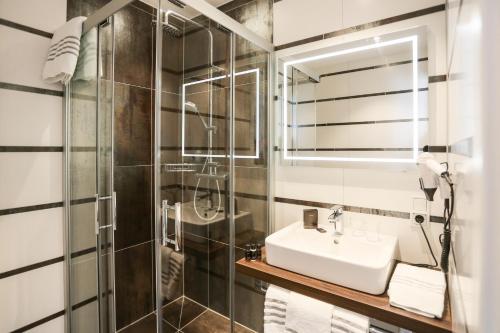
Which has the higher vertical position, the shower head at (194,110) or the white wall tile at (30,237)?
the shower head at (194,110)

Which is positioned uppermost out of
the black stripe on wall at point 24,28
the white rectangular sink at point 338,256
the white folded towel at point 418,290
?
the black stripe on wall at point 24,28

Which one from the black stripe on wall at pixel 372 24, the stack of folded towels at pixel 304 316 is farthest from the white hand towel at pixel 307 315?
the black stripe on wall at pixel 372 24

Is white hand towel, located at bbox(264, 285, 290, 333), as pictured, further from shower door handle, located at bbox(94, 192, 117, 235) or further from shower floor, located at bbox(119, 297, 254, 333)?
shower door handle, located at bbox(94, 192, 117, 235)

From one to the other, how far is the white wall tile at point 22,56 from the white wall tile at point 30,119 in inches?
3.2

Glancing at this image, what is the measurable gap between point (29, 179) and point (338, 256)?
6.08 ft

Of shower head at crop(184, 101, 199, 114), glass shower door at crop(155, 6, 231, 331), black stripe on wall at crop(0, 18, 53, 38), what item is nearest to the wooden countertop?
glass shower door at crop(155, 6, 231, 331)

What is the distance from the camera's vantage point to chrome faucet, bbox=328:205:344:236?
1.60m

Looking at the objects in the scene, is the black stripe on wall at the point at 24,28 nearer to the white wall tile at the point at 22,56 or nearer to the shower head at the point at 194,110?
the white wall tile at the point at 22,56

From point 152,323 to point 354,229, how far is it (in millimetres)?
1424

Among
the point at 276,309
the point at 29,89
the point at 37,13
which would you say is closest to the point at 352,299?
the point at 276,309

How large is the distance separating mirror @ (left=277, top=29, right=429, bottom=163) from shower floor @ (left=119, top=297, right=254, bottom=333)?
4.13 feet

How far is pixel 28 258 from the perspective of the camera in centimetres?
158

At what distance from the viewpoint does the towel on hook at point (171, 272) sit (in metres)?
1.41

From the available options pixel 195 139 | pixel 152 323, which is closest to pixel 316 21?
pixel 195 139
